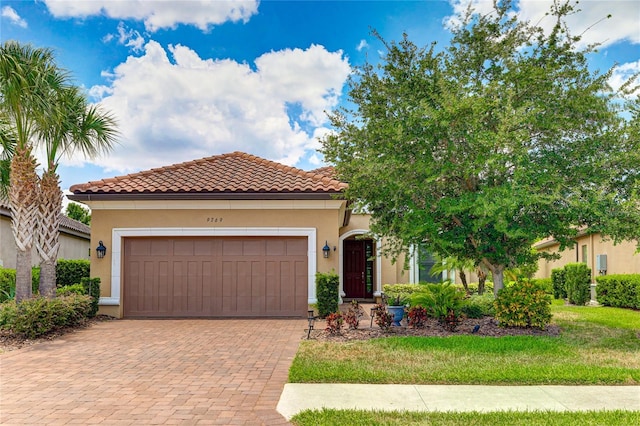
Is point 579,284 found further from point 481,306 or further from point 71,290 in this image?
point 71,290

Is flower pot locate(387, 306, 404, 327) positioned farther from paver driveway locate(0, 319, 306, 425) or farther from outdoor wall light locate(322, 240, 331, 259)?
outdoor wall light locate(322, 240, 331, 259)

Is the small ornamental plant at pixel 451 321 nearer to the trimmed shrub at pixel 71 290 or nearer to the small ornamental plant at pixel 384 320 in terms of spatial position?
the small ornamental plant at pixel 384 320

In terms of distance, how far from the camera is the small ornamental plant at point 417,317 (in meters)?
11.8

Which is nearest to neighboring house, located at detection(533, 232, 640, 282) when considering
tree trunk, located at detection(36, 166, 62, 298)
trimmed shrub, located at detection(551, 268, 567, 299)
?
trimmed shrub, located at detection(551, 268, 567, 299)

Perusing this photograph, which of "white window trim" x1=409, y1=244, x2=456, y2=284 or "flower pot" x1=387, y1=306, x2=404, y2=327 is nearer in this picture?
"flower pot" x1=387, y1=306, x2=404, y2=327

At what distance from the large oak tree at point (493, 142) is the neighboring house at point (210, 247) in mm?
2599

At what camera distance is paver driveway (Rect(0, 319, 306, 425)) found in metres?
6.03

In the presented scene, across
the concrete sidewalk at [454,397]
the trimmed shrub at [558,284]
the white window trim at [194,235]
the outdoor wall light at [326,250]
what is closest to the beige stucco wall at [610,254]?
the trimmed shrub at [558,284]

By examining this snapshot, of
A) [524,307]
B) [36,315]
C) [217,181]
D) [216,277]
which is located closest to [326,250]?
[216,277]

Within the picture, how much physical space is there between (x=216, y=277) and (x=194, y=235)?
134 cm

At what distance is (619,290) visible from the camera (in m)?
17.6

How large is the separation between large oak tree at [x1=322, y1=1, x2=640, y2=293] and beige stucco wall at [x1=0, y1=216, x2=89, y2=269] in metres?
13.9

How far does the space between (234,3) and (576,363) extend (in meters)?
11.6

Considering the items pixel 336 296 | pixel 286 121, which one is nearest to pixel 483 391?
pixel 336 296
